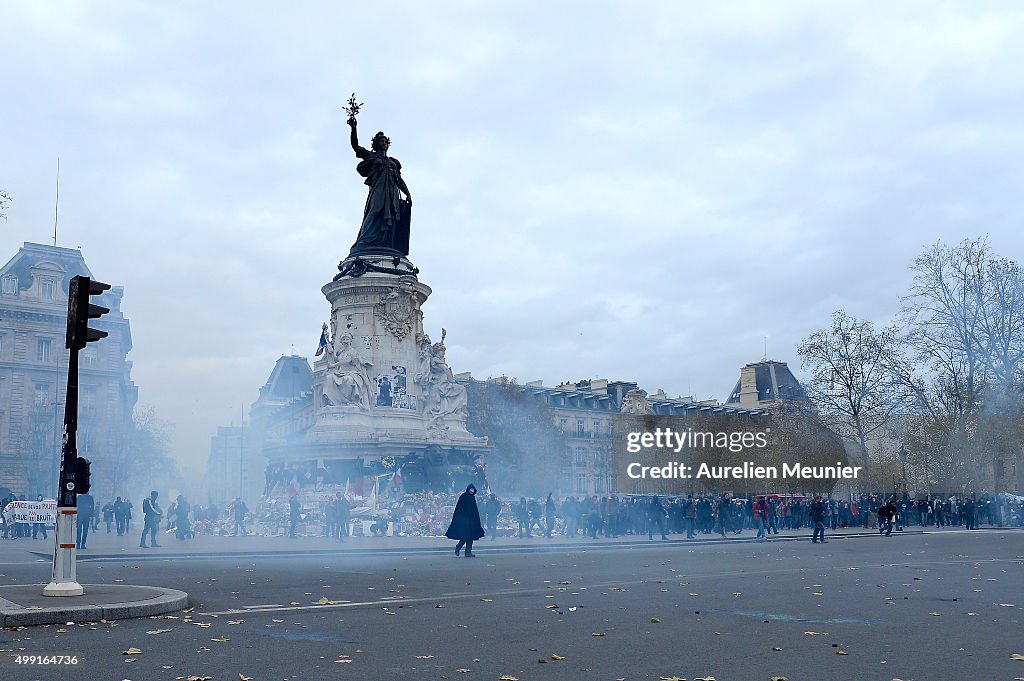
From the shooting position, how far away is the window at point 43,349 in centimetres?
7562

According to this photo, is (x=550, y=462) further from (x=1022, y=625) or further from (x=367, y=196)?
(x=1022, y=625)

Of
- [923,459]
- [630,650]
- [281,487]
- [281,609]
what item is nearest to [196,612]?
[281,609]

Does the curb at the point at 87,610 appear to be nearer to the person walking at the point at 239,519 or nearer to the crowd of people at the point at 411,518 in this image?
the crowd of people at the point at 411,518

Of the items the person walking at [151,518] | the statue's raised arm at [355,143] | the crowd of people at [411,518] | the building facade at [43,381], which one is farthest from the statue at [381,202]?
the building facade at [43,381]

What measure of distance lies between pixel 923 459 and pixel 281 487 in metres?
45.5

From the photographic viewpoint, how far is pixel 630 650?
10.0 m

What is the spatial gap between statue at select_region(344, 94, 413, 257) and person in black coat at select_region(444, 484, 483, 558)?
20.5m

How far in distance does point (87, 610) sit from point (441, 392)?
108ft

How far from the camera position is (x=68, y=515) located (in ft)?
44.5

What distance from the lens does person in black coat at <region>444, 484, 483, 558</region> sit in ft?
82.3

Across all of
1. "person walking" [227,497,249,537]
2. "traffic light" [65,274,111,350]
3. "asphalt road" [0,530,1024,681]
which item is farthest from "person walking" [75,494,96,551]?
"traffic light" [65,274,111,350]

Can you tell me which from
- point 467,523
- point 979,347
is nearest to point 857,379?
point 979,347

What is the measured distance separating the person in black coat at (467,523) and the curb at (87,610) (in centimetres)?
1209

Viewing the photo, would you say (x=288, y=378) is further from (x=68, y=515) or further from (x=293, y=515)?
(x=68, y=515)
